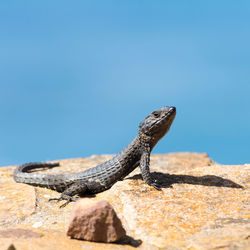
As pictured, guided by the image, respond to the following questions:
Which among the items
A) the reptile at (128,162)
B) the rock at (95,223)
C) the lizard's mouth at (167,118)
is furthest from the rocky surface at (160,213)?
the lizard's mouth at (167,118)

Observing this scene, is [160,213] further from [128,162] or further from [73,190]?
[73,190]

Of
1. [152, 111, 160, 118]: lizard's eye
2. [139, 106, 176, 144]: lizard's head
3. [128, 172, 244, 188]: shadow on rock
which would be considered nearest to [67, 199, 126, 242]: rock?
[128, 172, 244, 188]: shadow on rock

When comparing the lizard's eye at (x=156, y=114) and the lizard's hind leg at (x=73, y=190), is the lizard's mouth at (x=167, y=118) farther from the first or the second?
the lizard's hind leg at (x=73, y=190)

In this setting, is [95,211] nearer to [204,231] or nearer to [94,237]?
[94,237]

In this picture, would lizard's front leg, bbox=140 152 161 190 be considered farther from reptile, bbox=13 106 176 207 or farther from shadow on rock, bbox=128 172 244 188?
shadow on rock, bbox=128 172 244 188

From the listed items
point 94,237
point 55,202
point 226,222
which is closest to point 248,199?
point 226,222
